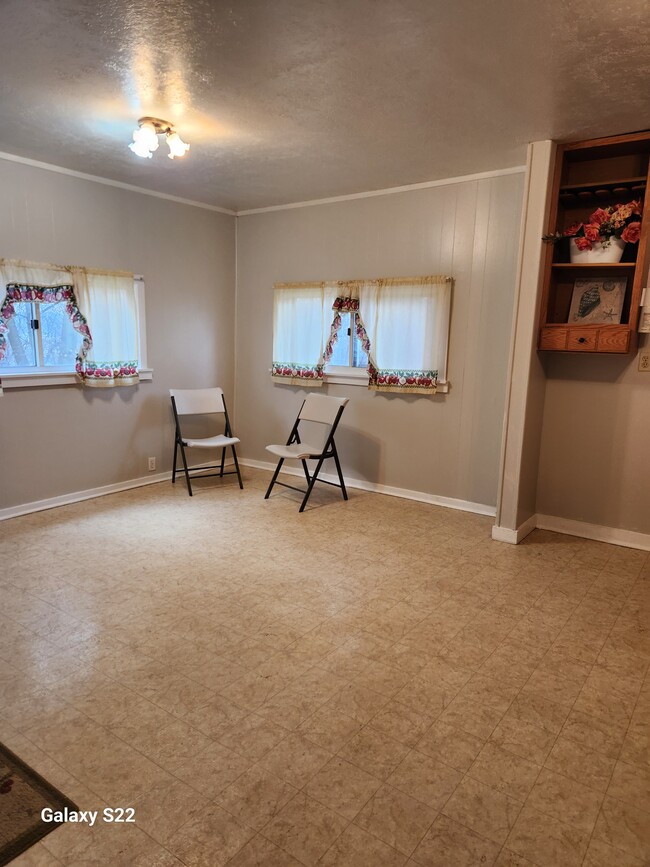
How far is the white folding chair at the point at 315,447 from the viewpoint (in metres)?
4.14

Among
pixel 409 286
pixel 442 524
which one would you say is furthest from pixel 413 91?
pixel 442 524

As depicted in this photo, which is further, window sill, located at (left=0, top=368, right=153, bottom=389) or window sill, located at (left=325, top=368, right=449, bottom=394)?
window sill, located at (left=325, top=368, right=449, bottom=394)

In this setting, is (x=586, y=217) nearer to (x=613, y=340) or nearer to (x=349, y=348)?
(x=613, y=340)

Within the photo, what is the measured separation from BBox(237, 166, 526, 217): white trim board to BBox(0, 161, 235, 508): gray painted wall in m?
0.44

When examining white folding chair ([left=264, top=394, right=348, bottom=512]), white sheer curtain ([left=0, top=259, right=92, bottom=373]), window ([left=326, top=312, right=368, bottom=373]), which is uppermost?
white sheer curtain ([left=0, top=259, right=92, bottom=373])

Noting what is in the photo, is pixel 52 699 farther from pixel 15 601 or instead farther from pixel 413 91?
pixel 413 91

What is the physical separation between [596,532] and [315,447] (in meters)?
2.22

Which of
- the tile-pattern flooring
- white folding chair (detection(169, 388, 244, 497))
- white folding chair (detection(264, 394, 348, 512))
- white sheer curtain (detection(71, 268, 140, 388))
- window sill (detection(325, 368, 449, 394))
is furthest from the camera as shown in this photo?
window sill (detection(325, 368, 449, 394))

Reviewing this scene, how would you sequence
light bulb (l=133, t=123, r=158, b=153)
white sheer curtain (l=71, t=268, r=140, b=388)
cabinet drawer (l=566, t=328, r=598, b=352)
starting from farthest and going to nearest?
1. white sheer curtain (l=71, t=268, r=140, b=388)
2. cabinet drawer (l=566, t=328, r=598, b=352)
3. light bulb (l=133, t=123, r=158, b=153)

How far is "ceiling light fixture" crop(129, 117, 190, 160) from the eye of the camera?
2.89m

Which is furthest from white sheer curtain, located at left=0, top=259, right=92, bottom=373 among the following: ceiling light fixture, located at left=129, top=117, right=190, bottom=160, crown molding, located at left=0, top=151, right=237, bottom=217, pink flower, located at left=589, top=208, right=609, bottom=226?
pink flower, located at left=589, top=208, right=609, bottom=226

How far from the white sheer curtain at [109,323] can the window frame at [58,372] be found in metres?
0.09

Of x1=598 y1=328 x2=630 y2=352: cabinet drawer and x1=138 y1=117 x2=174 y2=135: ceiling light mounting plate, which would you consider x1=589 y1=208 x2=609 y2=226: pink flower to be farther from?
x1=138 y1=117 x2=174 y2=135: ceiling light mounting plate

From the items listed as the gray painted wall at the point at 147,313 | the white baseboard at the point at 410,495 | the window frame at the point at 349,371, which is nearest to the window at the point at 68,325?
the gray painted wall at the point at 147,313
